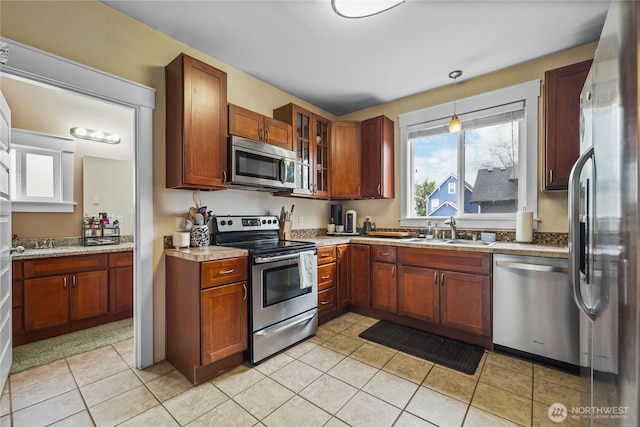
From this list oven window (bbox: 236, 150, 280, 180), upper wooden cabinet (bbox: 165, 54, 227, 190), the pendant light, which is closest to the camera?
upper wooden cabinet (bbox: 165, 54, 227, 190)

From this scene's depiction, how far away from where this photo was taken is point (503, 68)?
282 cm

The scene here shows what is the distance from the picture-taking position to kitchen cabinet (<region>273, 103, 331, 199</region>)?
10.3 ft

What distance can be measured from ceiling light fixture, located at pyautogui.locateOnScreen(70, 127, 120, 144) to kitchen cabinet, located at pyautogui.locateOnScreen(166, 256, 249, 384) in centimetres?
229

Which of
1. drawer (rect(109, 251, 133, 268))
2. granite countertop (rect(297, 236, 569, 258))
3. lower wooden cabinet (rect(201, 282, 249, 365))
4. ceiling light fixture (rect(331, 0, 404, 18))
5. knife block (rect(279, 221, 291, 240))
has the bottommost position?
lower wooden cabinet (rect(201, 282, 249, 365))

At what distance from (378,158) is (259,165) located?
1616 mm

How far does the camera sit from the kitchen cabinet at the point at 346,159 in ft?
11.9

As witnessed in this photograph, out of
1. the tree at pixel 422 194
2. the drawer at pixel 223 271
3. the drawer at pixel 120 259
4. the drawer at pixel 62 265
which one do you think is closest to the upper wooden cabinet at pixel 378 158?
the tree at pixel 422 194

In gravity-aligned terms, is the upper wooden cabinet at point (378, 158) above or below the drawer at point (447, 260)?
above

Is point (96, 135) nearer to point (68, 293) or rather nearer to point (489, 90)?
point (68, 293)

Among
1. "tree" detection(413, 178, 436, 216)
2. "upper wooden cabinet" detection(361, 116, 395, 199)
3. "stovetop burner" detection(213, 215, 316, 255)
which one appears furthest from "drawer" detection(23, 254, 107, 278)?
"tree" detection(413, 178, 436, 216)

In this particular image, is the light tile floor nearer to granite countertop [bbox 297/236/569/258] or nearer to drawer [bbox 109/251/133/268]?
granite countertop [bbox 297/236/569/258]

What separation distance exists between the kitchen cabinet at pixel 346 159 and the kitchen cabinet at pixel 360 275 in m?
0.80

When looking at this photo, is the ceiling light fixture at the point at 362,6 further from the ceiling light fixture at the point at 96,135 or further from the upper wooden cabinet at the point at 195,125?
the ceiling light fixture at the point at 96,135

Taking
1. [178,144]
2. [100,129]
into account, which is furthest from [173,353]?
[100,129]
